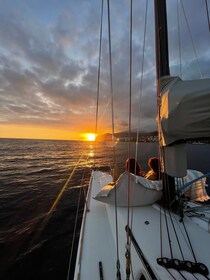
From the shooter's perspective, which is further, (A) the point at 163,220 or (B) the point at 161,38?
(B) the point at 161,38

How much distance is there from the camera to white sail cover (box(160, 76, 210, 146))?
1980mm

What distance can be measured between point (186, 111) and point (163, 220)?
224 cm

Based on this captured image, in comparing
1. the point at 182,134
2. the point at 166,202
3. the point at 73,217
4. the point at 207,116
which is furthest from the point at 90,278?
the point at 73,217

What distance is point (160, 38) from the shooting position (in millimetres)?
3158

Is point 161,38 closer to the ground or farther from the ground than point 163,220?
farther from the ground

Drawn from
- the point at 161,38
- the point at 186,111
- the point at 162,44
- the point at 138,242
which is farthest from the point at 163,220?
the point at 161,38

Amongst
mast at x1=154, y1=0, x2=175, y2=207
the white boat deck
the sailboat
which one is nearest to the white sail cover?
the sailboat

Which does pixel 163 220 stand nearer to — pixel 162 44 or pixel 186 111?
pixel 186 111

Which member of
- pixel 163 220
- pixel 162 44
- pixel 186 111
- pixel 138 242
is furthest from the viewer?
pixel 162 44

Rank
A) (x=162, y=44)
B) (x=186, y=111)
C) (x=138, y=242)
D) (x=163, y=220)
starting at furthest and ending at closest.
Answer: (x=162, y=44)
(x=163, y=220)
(x=138, y=242)
(x=186, y=111)

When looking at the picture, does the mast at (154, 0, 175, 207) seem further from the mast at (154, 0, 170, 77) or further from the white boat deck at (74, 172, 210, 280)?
the white boat deck at (74, 172, 210, 280)

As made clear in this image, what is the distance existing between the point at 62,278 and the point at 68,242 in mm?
1514

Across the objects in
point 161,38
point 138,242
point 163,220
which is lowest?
point 138,242

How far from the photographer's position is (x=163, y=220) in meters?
3.02
